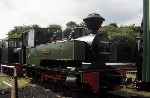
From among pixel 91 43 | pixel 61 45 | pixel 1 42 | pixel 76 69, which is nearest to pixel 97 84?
pixel 76 69

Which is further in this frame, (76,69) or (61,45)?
(61,45)

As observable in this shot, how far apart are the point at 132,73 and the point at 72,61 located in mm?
2402

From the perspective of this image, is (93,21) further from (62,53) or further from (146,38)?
(146,38)

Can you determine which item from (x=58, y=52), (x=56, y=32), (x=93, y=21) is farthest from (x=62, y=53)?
(x=56, y=32)

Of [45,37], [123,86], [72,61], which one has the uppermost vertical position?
[45,37]

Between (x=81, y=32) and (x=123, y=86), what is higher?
(x=81, y=32)

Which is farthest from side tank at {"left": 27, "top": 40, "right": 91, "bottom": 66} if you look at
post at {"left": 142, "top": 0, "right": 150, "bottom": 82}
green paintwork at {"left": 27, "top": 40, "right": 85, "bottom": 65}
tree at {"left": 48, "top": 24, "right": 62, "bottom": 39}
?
post at {"left": 142, "top": 0, "right": 150, "bottom": 82}

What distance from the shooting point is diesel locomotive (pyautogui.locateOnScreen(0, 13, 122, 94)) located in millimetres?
11562

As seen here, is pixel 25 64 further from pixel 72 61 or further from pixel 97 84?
pixel 97 84

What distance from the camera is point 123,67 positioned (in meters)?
12.8

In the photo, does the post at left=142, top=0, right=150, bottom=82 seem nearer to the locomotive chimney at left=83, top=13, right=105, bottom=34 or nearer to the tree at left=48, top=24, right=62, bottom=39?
the locomotive chimney at left=83, top=13, right=105, bottom=34

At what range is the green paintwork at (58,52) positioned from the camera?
41.1 feet

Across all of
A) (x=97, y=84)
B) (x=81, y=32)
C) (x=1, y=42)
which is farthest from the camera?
(x=1, y=42)

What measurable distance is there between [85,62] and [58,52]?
188cm
